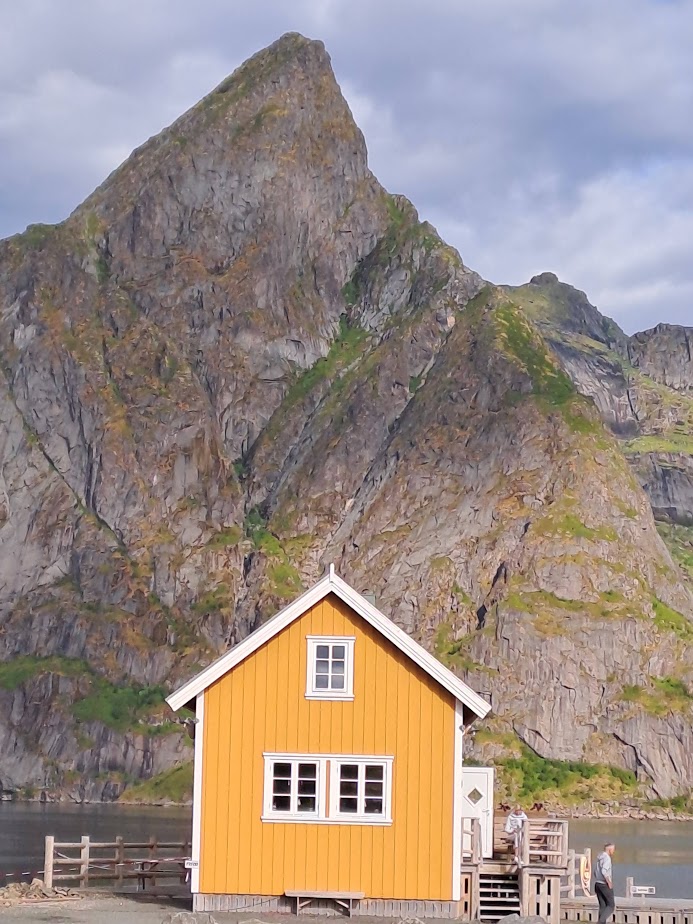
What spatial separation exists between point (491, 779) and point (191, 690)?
41.7ft

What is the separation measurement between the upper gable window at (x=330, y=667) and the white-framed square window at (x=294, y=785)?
2123 millimetres

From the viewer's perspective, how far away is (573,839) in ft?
496

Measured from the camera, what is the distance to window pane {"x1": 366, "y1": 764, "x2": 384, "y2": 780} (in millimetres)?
50281

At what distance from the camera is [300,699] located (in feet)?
167

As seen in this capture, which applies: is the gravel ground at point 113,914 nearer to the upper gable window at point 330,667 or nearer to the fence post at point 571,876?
the upper gable window at point 330,667

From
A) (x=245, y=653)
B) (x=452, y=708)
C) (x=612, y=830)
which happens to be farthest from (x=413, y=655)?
(x=612, y=830)

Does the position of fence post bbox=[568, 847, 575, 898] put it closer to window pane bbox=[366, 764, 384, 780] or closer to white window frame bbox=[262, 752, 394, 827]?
white window frame bbox=[262, 752, 394, 827]

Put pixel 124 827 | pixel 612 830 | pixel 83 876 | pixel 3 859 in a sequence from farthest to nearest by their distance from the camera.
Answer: pixel 612 830, pixel 124 827, pixel 3 859, pixel 83 876

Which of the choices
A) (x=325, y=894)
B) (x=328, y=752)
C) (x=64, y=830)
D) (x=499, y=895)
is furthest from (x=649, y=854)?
(x=325, y=894)

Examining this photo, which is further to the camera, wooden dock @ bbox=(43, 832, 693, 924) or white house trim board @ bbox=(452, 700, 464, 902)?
wooden dock @ bbox=(43, 832, 693, 924)

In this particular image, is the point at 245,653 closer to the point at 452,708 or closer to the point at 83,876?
the point at 452,708

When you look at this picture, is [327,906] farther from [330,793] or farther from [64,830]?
[64,830]

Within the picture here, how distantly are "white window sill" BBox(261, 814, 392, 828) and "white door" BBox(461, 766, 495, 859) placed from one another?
5.41 metres

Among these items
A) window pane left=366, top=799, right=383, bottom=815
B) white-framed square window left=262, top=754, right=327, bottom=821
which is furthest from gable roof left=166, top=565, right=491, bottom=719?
window pane left=366, top=799, right=383, bottom=815
